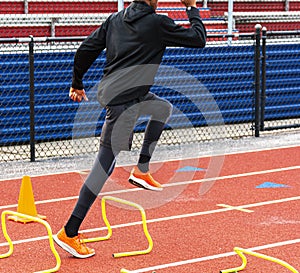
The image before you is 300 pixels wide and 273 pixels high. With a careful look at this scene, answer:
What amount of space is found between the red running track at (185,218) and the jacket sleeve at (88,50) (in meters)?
1.50

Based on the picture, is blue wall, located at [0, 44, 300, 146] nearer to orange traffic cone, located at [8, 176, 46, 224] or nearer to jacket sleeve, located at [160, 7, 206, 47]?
orange traffic cone, located at [8, 176, 46, 224]

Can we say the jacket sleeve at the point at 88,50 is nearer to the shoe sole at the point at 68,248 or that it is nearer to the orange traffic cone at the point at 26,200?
the shoe sole at the point at 68,248

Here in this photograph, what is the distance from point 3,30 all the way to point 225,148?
20.7 feet

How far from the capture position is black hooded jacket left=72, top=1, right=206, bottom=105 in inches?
251

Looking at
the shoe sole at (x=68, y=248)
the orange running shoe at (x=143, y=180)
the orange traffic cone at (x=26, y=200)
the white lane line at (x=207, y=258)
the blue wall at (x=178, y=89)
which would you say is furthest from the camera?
the blue wall at (x=178, y=89)

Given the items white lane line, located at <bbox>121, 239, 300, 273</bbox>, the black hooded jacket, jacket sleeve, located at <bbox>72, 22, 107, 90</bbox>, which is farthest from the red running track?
jacket sleeve, located at <bbox>72, 22, 107, 90</bbox>

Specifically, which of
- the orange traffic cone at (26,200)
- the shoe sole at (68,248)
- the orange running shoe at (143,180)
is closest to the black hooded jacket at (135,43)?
the orange running shoe at (143,180)

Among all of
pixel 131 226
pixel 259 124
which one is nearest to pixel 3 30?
pixel 259 124

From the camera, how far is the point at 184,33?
635cm

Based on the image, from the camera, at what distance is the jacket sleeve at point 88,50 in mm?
6512

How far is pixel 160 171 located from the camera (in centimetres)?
1062

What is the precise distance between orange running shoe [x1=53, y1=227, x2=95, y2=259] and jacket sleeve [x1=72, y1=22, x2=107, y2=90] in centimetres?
123

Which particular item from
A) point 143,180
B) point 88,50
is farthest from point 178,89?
point 88,50

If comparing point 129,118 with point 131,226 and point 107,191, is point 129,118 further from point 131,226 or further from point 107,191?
point 107,191
